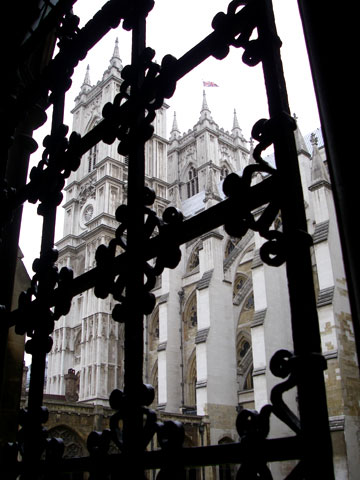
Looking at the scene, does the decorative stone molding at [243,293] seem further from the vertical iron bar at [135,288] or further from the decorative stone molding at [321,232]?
the vertical iron bar at [135,288]

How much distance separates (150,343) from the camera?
2723 centimetres

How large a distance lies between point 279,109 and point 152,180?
3151 cm

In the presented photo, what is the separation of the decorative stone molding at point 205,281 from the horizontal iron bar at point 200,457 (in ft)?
61.1

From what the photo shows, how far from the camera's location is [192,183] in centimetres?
4138

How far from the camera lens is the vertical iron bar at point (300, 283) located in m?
1.25

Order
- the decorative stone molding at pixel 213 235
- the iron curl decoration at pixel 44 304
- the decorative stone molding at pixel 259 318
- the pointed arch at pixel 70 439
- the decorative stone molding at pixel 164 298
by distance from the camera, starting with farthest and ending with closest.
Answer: the decorative stone molding at pixel 164 298
the decorative stone molding at pixel 213 235
the decorative stone molding at pixel 259 318
the pointed arch at pixel 70 439
the iron curl decoration at pixel 44 304

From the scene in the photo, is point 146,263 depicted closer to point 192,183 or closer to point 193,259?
point 193,259

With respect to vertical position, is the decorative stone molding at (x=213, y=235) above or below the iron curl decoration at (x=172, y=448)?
above

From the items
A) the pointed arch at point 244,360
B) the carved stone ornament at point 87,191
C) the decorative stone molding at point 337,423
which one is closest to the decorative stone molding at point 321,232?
the decorative stone molding at point 337,423

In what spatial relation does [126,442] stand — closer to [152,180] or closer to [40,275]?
[40,275]

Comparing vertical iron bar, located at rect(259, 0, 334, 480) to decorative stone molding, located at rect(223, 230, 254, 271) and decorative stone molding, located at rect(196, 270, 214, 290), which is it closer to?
decorative stone molding, located at rect(196, 270, 214, 290)

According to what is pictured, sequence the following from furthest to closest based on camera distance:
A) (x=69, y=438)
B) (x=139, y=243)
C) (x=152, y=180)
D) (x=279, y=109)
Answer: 1. (x=152, y=180)
2. (x=69, y=438)
3. (x=139, y=243)
4. (x=279, y=109)

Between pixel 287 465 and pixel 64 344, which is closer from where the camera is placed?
pixel 287 465

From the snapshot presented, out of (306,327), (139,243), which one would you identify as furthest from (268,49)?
(306,327)
